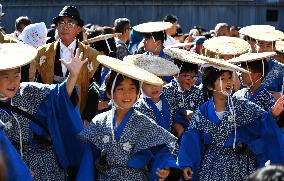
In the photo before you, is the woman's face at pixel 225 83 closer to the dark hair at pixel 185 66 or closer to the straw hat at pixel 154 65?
the straw hat at pixel 154 65

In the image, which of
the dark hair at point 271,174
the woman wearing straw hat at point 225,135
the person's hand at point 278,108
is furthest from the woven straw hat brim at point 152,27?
the dark hair at point 271,174

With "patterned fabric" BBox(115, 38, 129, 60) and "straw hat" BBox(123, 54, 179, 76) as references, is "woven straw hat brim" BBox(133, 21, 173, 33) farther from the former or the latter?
"straw hat" BBox(123, 54, 179, 76)

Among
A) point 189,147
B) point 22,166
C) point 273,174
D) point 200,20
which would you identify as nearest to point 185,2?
point 200,20

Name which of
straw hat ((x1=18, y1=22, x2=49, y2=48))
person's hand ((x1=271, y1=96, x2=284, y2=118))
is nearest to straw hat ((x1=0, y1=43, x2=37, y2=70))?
person's hand ((x1=271, y1=96, x2=284, y2=118))

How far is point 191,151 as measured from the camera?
18.5 feet

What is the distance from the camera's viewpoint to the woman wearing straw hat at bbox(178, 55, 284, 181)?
18.5 ft

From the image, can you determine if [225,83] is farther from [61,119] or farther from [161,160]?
[61,119]

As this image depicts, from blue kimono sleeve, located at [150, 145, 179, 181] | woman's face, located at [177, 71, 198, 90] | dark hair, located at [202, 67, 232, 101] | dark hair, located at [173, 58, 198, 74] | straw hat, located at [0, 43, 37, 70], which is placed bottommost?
blue kimono sleeve, located at [150, 145, 179, 181]

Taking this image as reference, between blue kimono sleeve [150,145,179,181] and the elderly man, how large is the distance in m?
1.63

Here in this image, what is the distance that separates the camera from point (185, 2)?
20.4m

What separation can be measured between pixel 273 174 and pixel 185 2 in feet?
58.9

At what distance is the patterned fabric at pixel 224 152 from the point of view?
5.64 m

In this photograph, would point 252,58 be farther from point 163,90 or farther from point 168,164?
point 168,164

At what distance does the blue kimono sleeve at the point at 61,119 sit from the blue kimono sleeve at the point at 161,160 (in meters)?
0.61
